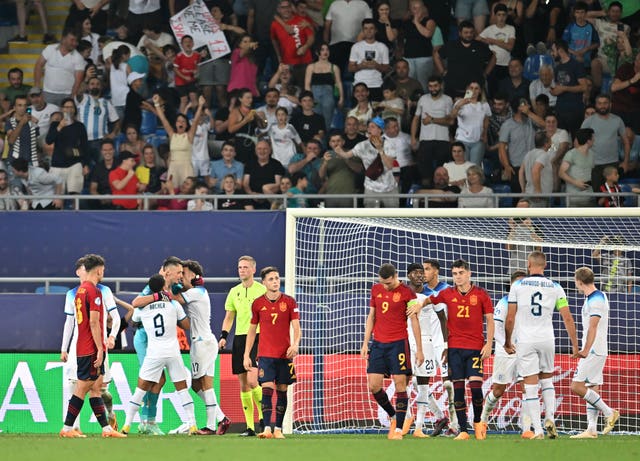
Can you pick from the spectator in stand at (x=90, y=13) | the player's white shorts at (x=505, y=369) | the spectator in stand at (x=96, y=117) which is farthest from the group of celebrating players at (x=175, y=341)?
the spectator in stand at (x=90, y=13)

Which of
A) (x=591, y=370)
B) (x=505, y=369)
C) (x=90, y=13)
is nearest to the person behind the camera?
(x=591, y=370)

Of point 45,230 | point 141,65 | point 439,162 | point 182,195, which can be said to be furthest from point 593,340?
point 141,65

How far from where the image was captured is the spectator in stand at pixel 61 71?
68.7 feet

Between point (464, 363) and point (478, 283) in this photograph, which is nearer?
point (464, 363)

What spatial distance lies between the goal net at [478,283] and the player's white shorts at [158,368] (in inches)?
74.2

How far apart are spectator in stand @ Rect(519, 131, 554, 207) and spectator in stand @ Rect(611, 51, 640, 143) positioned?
5.35 ft

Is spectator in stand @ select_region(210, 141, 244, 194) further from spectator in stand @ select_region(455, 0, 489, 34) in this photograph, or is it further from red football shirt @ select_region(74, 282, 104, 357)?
red football shirt @ select_region(74, 282, 104, 357)

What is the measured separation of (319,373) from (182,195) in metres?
3.92

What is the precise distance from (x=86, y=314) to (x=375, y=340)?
10.2ft

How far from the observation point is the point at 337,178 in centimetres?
1867

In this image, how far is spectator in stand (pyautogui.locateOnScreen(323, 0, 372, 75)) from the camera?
20.8 m

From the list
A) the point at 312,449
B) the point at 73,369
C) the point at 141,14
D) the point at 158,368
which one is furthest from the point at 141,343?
the point at 141,14

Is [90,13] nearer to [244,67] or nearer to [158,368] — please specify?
[244,67]

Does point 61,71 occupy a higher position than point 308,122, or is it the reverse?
point 61,71
